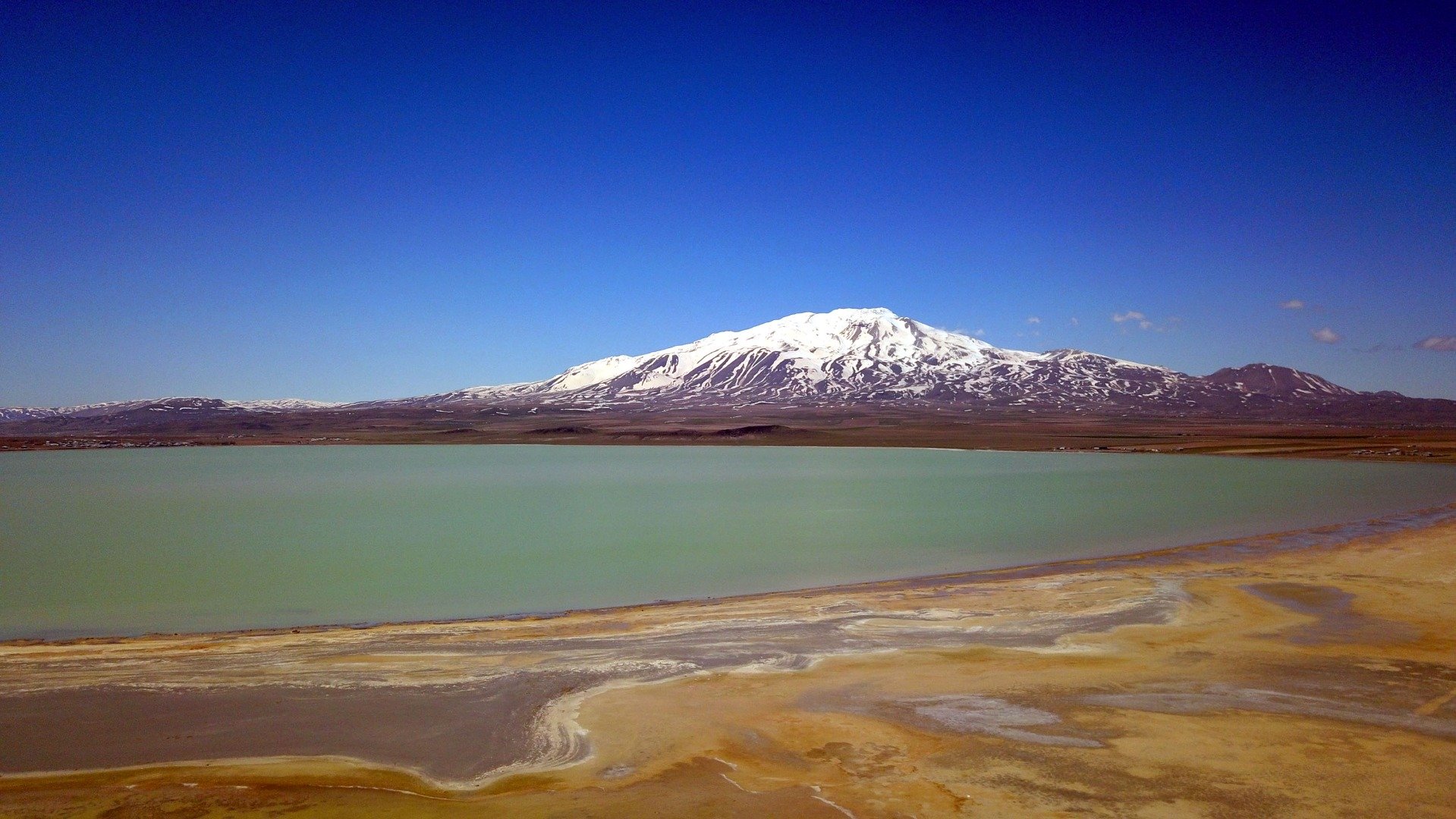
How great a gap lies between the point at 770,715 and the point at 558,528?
17072mm

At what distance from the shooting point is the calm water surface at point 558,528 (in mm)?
15453

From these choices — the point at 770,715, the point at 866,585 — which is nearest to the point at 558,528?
the point at 866,585

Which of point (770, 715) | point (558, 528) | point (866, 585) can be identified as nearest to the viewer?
point (770, 715)

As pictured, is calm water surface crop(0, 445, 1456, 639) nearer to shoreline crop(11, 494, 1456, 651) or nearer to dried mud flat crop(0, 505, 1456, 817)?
shoreline crop(11, 494, 1456, 651)

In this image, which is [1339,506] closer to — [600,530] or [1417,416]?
[600,530]

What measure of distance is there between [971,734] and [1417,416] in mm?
176805

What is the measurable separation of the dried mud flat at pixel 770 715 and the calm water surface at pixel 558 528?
132 inches

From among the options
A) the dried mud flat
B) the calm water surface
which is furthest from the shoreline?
the calm water surface

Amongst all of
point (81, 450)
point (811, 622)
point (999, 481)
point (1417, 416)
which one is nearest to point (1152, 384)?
point (1417, 416)

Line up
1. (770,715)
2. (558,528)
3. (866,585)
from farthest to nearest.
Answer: (558,528), (866,585), (770,715)

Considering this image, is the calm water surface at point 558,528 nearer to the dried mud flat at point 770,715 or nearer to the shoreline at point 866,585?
the shoreline at point 866,585

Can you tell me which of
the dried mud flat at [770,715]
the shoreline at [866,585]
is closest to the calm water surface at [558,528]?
the shoreline at [866,585]

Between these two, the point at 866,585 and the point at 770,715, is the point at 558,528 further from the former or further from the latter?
the point at 770,715

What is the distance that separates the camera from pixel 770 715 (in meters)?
8.48
